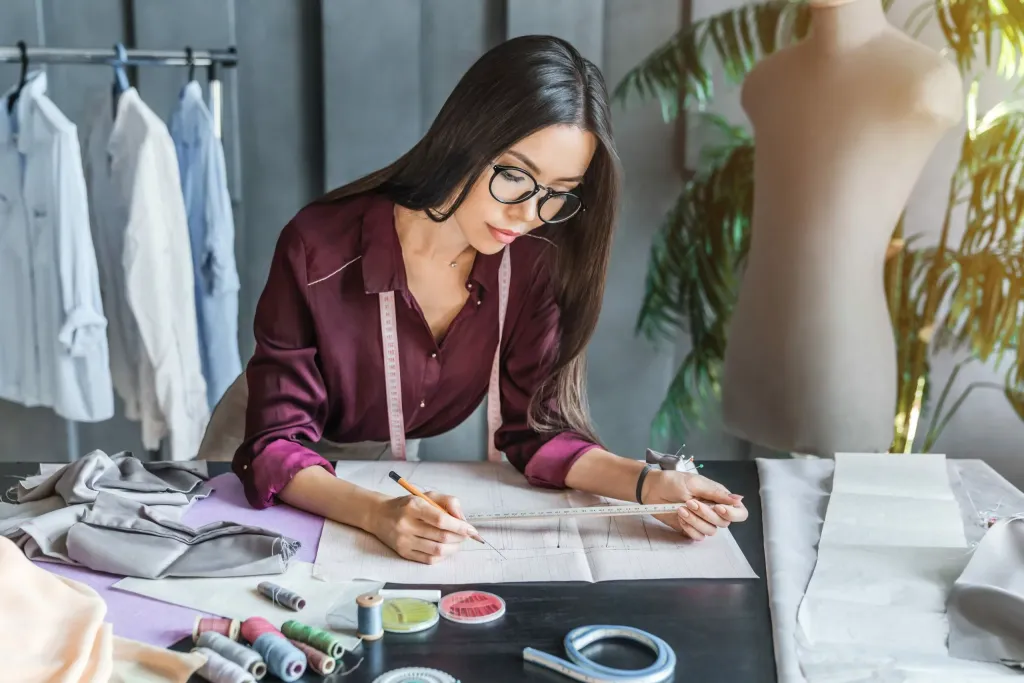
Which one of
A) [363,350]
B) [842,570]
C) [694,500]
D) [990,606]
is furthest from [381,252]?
[990,606]

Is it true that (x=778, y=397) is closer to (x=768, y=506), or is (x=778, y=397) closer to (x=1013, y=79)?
(x=768, y=506)

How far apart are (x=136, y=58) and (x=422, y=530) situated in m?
1.86

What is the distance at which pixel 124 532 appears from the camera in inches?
47.6

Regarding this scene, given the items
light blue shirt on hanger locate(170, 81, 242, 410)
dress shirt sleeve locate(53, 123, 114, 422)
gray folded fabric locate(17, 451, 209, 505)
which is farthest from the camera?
light blue shirt on hanger locate(170, 81, 242, 410)

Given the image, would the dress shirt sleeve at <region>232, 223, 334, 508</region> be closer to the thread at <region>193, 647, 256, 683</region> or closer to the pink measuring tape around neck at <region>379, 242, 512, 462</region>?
the pink measuring tape around neck at <region>379, 242, 512, 462</region>

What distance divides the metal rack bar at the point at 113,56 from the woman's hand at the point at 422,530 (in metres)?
1.73

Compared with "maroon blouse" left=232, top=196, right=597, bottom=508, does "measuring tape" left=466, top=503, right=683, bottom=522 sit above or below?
below

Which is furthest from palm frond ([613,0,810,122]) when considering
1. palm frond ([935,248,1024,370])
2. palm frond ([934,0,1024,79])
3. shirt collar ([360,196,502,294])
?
shirt collar ([360,196,502,294])

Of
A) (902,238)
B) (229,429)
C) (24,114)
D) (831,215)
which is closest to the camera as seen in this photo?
(229,429)

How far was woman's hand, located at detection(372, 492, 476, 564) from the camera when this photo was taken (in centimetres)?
122

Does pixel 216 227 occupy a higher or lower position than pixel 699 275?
higher

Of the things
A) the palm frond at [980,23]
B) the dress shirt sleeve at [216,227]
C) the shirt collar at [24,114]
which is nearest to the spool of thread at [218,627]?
the dress shirt sleeve at [216,227]

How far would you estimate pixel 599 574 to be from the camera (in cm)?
119

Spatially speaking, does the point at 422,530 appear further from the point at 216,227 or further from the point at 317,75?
the point at 317,75
